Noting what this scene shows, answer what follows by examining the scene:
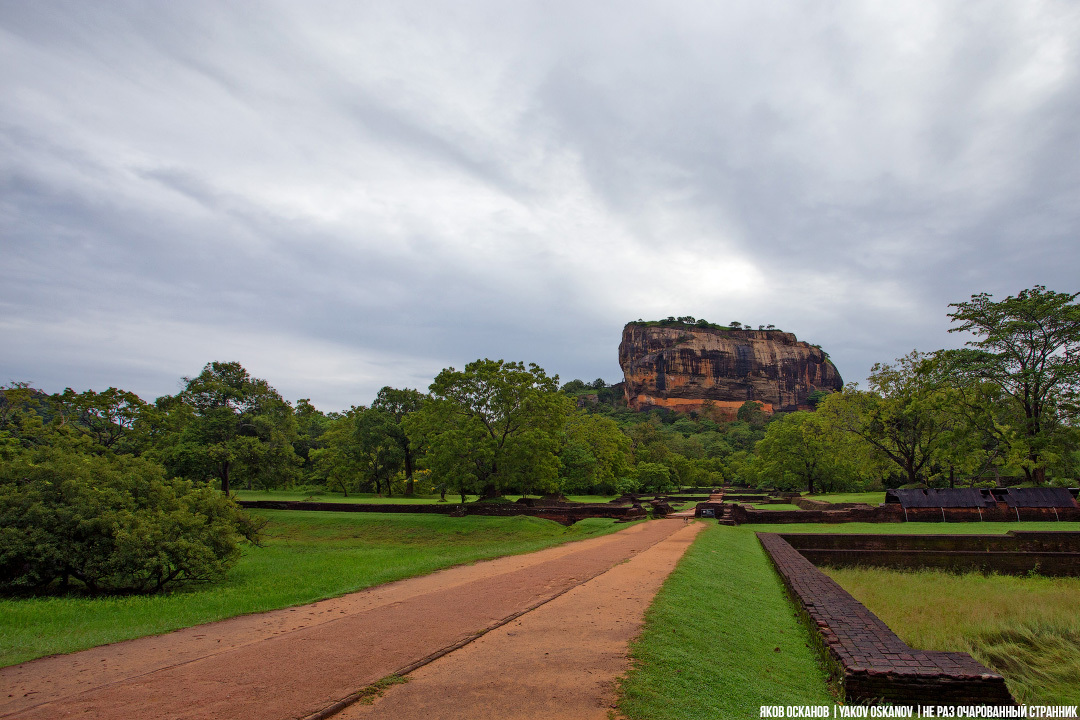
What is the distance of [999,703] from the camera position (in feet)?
13.9

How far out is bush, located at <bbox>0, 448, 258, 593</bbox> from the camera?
9.86m

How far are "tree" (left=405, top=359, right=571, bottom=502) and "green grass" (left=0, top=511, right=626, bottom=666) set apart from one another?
3.18 metres

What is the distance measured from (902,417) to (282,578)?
31316 millimetres

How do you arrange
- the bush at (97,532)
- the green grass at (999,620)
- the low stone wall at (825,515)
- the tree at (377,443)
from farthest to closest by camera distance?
the tree at (377,443) → the low stone wall at (825,515) → the bush at (97,532) → the green grass at (999,620)

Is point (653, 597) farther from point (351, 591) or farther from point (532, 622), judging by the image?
point (351, 591)

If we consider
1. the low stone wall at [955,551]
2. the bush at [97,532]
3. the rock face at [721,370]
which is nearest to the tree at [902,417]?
the low stone wall at [955,551]

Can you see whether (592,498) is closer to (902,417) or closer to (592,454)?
(592,454)

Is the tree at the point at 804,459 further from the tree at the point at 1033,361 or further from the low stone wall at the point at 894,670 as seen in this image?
the low stone wall at the point at 894,670

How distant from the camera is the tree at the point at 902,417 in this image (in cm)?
2847

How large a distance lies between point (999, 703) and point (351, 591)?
8.26 metres

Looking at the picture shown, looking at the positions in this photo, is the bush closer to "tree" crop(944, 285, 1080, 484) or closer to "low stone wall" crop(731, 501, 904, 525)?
"low stone wall" crop(731, 501, 904, 525)

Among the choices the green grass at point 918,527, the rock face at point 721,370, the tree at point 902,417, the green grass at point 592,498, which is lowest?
the green grass at point 592,498

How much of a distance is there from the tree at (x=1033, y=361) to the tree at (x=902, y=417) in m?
2.72

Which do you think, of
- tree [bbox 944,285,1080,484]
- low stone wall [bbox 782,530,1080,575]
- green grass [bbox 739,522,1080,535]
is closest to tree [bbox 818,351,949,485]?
tree [bbox 944,285,1080,484]
